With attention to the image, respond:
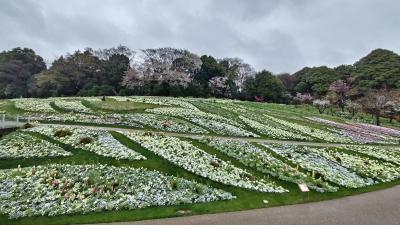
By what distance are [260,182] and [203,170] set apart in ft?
10.6

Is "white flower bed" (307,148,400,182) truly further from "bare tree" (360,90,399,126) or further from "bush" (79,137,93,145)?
"bare tree" (360,90,399,126)

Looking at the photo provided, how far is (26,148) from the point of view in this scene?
2042 cm

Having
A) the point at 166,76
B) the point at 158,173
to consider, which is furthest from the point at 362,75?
the point at 158,173

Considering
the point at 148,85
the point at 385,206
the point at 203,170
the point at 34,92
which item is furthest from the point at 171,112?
the point at 34,92

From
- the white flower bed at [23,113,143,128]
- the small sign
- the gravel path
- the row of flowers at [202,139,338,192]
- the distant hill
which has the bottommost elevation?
the gravel path

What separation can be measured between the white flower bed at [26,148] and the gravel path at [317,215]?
978 cm

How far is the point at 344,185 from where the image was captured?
18688 millimetres

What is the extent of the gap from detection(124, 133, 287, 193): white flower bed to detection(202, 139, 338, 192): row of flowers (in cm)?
139

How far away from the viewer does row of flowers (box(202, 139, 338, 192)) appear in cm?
1820

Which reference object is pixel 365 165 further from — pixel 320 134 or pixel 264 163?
pixel 320 134

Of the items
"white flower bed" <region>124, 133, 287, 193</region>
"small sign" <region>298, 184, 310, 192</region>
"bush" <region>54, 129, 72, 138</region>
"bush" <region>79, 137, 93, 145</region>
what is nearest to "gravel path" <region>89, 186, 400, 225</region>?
"small sign" <region>298, 184, 310, 192</region>

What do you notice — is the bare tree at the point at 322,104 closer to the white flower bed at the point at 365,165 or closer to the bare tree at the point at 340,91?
the bare tree at the point at 340,91

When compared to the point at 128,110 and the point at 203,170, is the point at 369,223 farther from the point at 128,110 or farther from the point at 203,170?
the point at 128,110

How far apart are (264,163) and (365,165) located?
27.0ft
